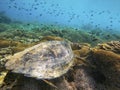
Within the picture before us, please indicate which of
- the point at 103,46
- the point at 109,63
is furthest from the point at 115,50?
the point at 109,63

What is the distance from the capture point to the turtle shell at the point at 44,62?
4457mm

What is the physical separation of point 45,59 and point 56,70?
34 centimetres

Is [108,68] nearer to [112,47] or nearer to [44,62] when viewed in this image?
[112,47]

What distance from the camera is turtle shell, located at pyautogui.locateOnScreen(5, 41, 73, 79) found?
4457 millimetres

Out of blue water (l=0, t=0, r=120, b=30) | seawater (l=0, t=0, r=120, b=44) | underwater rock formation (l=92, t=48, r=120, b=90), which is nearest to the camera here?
underwater rock formation (l=92, t=48, r=120, b=90)

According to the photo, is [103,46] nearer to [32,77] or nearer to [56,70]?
[56,70]

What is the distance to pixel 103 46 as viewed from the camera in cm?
621

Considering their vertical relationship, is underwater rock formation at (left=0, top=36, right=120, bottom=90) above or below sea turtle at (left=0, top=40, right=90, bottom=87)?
below

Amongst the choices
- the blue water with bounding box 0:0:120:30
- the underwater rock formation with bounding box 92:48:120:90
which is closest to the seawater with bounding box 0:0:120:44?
the blue water with bounding box 0:0:120:30

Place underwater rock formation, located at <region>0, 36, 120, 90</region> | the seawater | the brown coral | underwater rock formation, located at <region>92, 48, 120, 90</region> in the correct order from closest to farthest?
underwater rock formation, located at <region>0, 36, 120, 90</region> < underwater rock formation, located at <region>92, 48, 120, 90</region> < the brown coral < the seawater

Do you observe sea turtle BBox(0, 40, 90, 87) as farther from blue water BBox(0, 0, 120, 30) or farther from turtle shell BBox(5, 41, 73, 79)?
blue water BBox(0, 0, 120, 30)

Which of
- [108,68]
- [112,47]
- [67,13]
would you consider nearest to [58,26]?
[67,13]

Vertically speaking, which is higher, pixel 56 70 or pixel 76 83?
pixel 56 70

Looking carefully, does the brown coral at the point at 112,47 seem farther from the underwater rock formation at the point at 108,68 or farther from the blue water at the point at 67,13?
the blue water at the point at 67,13
